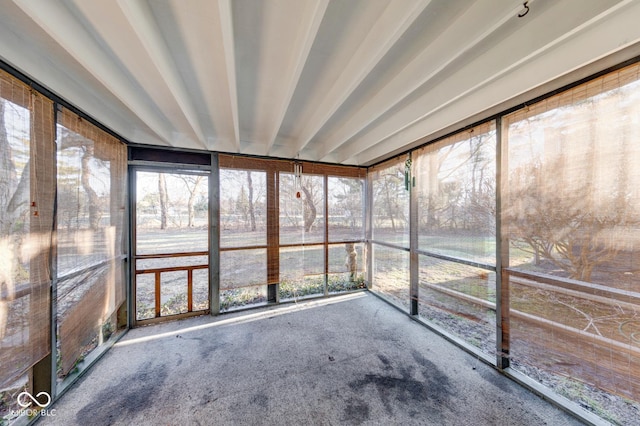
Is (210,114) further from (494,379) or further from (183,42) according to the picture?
(494,379)

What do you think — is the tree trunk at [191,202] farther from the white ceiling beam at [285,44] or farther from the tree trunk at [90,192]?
the white ceiling beam at [285,44]

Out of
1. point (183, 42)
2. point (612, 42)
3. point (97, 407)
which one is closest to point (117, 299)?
point (97, 407)

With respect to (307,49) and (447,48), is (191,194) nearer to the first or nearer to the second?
(307,49)

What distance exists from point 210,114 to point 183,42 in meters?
1.08

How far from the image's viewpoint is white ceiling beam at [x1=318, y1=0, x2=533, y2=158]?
115cm

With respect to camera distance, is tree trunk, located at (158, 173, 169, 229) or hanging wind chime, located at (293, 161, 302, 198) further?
hanging wind chime, located at (293, 161, 302, 198)

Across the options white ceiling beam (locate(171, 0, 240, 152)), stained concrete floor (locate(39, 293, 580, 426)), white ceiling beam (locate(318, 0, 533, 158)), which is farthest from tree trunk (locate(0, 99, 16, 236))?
white ceiling beam (locate(318, 0, 533, 158))

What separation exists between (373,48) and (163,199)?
3.21 meters

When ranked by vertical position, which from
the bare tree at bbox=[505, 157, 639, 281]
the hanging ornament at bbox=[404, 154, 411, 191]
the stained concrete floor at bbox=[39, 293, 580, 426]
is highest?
the hanging ornament at bbox=[404, 154, 411, 191]

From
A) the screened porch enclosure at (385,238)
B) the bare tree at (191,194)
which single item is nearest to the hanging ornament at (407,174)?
the screened porch enclosure at (385,238)

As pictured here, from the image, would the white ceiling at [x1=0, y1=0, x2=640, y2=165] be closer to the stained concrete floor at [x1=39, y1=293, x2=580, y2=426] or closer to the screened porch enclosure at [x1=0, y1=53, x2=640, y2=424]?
the screened porch enclosure at [x1=0, y1=53, x2=640, y2=424]

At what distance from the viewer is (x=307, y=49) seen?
1333 millimetres

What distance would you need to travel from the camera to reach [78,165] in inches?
76.3

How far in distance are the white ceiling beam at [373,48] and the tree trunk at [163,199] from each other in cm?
246
